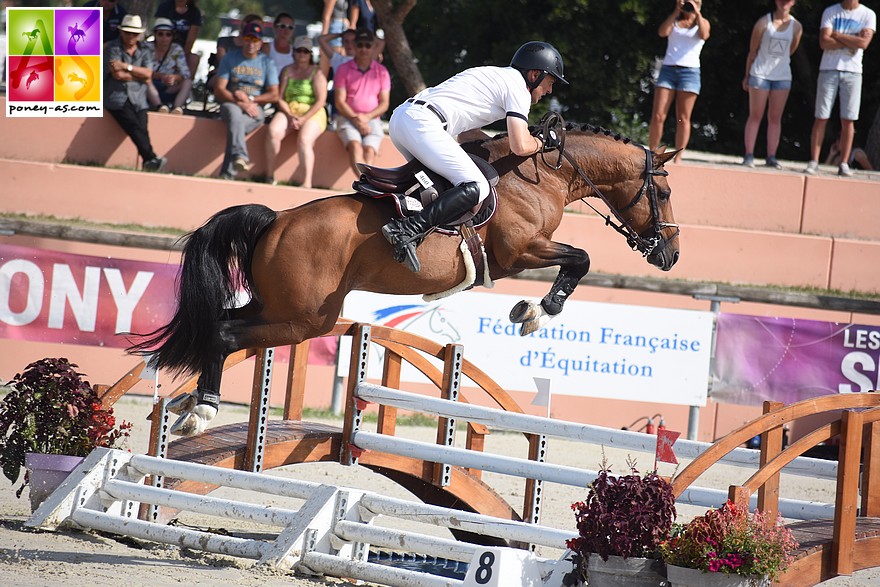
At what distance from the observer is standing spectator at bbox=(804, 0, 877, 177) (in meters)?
10.6

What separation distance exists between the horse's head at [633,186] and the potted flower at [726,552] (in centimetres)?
222

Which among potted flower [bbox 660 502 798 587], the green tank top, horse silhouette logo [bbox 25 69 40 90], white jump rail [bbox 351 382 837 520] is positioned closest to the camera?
potted flower [bbox 660 502 798 587]

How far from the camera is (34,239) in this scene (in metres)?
9.14

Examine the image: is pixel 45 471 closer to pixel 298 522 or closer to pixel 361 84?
pixel 298 522

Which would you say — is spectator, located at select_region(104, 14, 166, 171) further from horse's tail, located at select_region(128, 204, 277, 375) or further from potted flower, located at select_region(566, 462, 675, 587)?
potted flower, located at select_region(566, 462, 675, 587)

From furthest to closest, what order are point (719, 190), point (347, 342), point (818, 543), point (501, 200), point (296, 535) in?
point (719, 190)
point (347, 342)
point (501, 200)
point (296, 535)
point (818, 543)

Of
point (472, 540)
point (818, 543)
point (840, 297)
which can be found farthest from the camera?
point (840, 297)

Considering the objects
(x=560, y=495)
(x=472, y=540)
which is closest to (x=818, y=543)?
(x=472, y=540)

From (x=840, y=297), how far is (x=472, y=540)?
515cm

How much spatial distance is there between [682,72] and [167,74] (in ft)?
17.3

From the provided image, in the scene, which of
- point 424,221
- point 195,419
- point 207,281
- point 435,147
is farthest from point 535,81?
point 195,419

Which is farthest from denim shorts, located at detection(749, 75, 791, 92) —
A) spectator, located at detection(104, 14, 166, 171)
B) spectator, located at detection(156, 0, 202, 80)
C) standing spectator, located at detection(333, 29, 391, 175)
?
spectator, located at detection(104, 14, 166, 171)

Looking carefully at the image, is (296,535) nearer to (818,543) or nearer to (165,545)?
(165,545)

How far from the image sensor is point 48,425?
5.32m
